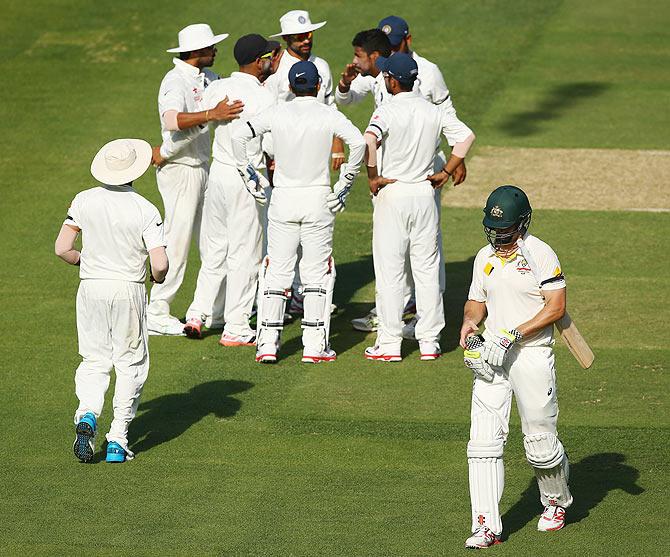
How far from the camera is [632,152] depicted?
17875 mm

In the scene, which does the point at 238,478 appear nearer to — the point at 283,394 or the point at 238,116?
the point at 283,394

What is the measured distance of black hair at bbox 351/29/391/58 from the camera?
39.1 ft

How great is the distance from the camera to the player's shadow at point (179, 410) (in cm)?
→ 969

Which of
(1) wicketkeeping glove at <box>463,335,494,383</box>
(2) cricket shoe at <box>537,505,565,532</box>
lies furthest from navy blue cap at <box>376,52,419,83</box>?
(2) cricket shoe at <box>537,505,565,532</box>

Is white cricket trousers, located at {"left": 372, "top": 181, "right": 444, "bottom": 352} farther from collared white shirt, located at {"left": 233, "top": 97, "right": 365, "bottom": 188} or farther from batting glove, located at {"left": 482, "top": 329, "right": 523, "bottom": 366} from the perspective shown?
batting glove, located at {"left": 482, "top": 329, "right": 523, "bottom": 366}

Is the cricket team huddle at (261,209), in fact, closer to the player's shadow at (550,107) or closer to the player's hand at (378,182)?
the player's hand at (378,182)

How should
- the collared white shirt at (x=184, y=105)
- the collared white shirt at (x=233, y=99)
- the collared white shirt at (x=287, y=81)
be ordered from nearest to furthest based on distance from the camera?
the collared white shirt at (x=233, y=99)
the collared white shirt at (x=184, y=105)
the collared white shirt at (x=287, y=81)

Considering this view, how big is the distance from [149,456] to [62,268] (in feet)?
17.0

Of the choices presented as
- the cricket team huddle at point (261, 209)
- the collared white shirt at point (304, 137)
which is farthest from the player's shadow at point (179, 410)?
the collared white shirt at point (304, 137)

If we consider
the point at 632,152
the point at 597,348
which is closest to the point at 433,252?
the point at 597,348

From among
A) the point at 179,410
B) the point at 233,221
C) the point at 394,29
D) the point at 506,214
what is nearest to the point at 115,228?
the point at 179,410

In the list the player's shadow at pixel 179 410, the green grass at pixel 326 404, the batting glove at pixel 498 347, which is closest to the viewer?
the batting glove at pixel 498 347

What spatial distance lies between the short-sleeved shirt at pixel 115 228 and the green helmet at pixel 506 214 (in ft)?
8.32

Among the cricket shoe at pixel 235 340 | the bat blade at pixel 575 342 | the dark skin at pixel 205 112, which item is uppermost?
the dark skin at pixel 205 112
